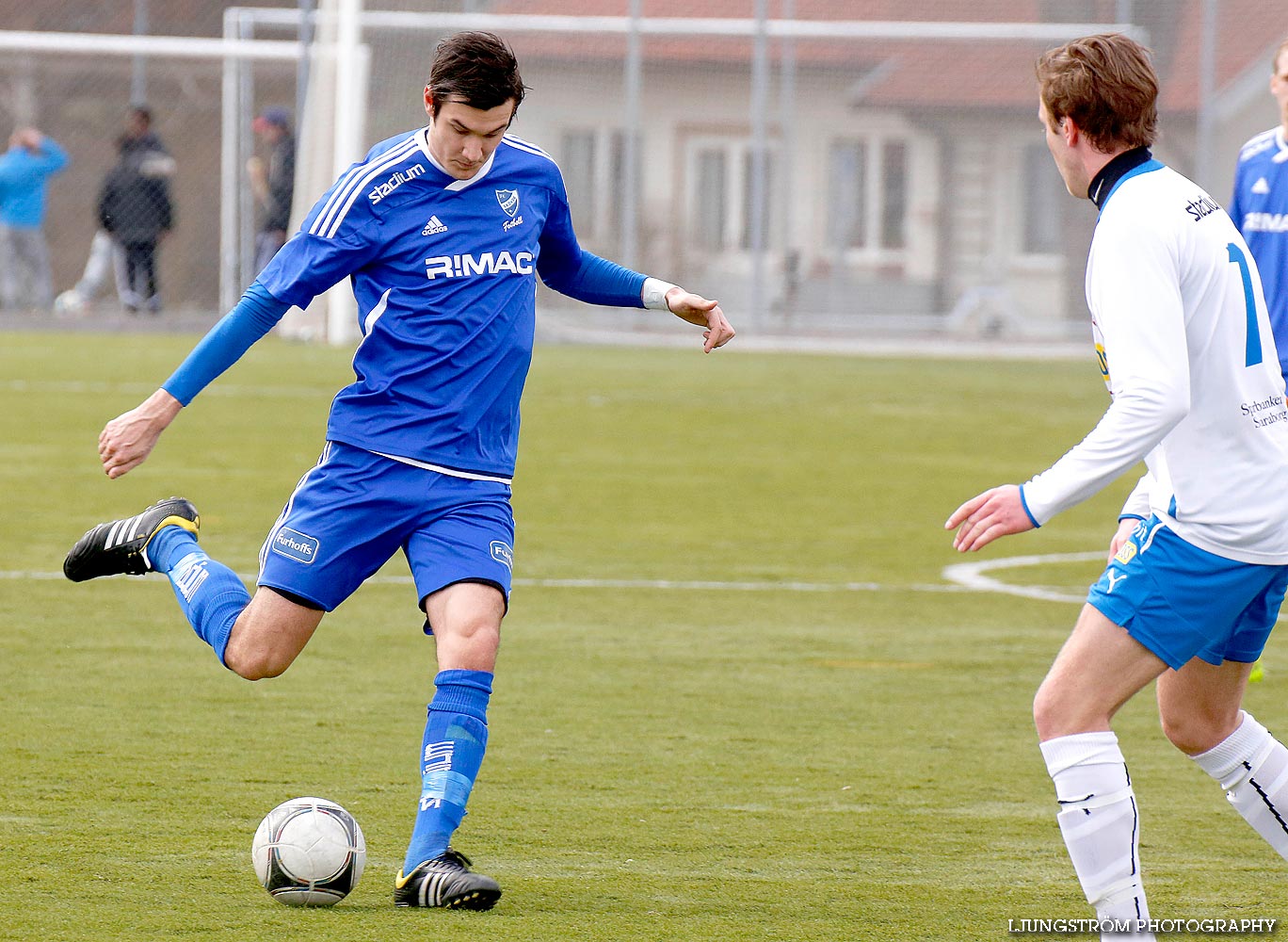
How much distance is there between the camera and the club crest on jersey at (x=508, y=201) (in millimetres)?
4707

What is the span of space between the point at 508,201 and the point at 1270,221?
2885mm

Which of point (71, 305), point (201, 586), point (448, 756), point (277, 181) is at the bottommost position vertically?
point (71, 305)

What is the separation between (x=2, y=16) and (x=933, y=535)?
1028 inches

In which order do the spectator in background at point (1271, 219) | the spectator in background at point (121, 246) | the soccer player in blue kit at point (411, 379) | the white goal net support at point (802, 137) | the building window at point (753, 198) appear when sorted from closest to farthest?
1. the soccer player in blue kit at point (411, 379)
2. the spectator in background at point (1271, 219)
3. the spectator in background at point (121, 246)
4. the building window at point (753, 198)
5. the white goal net support at point (802, 137)

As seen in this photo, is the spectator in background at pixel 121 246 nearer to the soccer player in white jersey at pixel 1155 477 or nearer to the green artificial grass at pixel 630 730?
the green artificial grass at pixel 630 730

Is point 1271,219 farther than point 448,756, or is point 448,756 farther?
point 1271,219

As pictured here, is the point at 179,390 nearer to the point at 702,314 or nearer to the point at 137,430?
the point at 137,430

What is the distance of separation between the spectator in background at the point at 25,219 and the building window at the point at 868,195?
9.80 metres

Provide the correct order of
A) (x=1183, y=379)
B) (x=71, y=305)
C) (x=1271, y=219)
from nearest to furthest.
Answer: (x=1183, y=379) < (x=1271, y=219) < (x=71, y=305)

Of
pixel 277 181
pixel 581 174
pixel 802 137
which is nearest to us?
pixel 277 181

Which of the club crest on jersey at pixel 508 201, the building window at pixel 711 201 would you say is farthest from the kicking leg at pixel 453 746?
the building window at pixel 711 201

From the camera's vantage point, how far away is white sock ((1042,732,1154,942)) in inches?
143

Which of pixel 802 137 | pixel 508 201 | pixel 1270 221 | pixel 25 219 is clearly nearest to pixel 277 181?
pixel 25 219

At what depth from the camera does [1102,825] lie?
3654mm
